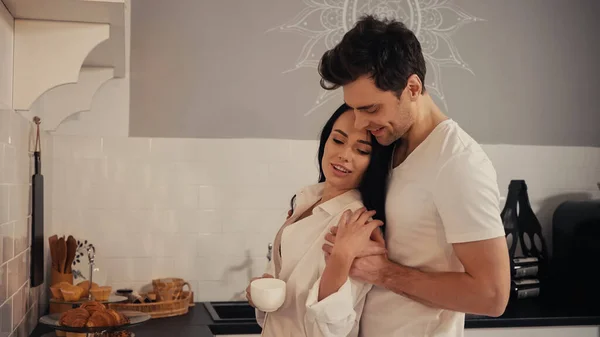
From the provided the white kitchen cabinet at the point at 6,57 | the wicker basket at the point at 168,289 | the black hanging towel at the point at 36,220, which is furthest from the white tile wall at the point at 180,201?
the white kitchen cabinet at the point at 6,57

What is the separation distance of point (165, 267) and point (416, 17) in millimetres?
1656

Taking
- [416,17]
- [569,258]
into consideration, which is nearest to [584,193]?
[569,258]

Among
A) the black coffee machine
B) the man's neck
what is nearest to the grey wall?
the black coffee machine

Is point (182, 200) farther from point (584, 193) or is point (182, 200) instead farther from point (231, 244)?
point (584, 193)

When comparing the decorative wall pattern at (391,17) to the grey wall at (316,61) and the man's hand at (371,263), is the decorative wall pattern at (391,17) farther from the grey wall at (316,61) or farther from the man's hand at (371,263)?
the man's hand at (371,263)

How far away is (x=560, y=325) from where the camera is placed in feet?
9.81

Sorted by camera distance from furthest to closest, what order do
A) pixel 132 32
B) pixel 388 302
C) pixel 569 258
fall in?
pixel 569 258, pixel 132 32, pixel 388 302

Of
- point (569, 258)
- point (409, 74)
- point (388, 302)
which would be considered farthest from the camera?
point (569, 258)

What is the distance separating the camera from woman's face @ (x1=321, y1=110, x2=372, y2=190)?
1894 millimetres

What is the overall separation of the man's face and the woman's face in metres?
0.09

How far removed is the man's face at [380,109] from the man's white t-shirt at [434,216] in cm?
7

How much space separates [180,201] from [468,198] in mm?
1837

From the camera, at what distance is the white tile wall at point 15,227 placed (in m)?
1.96

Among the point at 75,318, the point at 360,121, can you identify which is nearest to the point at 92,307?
the point at 75,318
